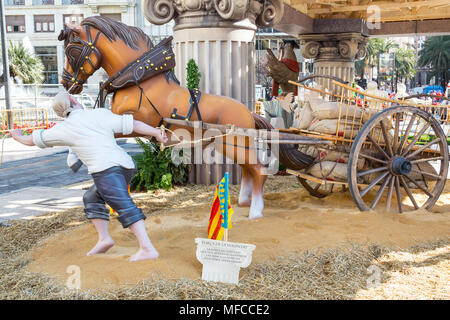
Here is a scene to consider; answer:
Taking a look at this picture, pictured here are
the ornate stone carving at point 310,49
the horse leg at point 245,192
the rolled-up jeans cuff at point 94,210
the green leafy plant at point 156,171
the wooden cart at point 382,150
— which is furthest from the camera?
the ornate stone carving at point 310,49

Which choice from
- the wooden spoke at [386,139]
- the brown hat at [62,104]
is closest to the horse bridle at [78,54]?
the brown hat at [62,104]

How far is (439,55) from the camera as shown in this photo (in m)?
48.9

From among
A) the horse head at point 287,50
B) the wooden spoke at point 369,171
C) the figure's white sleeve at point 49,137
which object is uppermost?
the horse head at point 287,50

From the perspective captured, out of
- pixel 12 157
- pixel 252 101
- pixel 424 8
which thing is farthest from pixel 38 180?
pixel 424 8

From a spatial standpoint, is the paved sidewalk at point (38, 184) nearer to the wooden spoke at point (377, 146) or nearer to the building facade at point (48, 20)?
the wooden spoke at point (377, 146)

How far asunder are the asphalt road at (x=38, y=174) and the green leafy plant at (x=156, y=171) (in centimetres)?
159

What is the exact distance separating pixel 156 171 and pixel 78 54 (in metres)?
3.16

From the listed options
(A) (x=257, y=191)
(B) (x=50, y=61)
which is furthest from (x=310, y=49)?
(B) (x=50, y=61)

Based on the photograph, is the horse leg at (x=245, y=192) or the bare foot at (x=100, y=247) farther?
the horse leg at (x=245, y=192)

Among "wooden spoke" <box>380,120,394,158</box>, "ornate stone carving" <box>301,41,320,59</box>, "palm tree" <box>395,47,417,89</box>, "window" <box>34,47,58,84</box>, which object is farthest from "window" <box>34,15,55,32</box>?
"palm tree" <box>395,47,417,89</box>

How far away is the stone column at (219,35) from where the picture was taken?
619 centimetres

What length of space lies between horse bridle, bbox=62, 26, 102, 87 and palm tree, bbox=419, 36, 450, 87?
5068cm

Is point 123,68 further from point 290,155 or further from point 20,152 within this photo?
point 20,152

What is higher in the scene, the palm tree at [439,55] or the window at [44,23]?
the window at [44,23]
